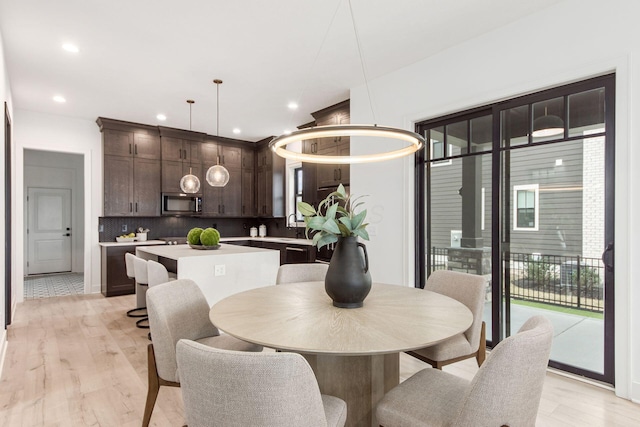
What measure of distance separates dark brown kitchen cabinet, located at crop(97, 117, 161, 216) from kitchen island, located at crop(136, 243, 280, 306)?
90.6 inches

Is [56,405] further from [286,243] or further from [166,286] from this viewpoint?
[286,243]

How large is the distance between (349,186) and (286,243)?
1.81 metres

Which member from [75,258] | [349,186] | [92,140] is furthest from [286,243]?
[75,258]

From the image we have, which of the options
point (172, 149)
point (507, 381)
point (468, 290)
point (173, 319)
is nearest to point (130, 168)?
point (172, 149)

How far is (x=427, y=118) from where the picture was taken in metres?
3.49

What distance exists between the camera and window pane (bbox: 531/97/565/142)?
Result: 2.69 meters

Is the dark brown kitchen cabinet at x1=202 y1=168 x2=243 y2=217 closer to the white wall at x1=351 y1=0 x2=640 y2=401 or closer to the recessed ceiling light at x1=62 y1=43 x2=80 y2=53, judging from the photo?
the recessed ceiling light at x1=62 y1=43 x2=80 y2=53

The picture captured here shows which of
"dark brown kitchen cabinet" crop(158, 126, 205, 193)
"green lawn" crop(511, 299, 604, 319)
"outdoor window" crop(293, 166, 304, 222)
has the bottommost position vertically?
"green lawn" crop(511, 299, 604, 319)

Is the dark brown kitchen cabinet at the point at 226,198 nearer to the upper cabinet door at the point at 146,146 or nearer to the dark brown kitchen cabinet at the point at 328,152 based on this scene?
the upper cabinet door at the point at 146,146

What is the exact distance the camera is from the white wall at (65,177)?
7.35 metres

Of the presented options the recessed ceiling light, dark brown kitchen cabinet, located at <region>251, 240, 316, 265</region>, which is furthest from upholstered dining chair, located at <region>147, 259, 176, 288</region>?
dark brown kitchen cabinet, located at <region>251, 240, 316, 265</region>

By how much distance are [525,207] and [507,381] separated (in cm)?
221

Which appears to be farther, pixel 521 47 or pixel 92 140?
pixel 92 140

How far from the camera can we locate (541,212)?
283 cm
